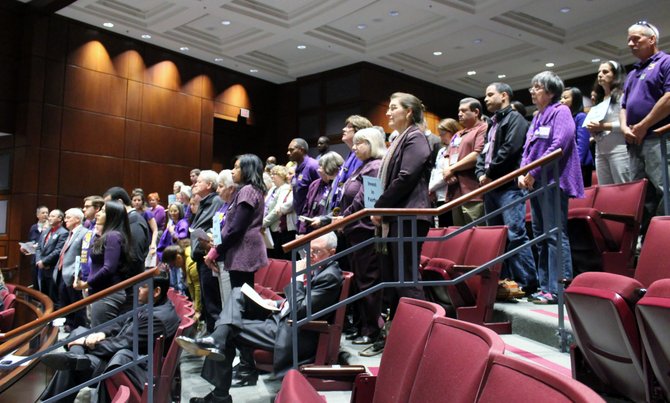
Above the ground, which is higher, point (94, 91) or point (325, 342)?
point (94, 91)

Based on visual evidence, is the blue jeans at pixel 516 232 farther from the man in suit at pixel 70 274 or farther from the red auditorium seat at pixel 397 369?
the man in suit at pixel 70 274

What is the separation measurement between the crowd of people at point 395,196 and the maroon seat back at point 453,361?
145cm

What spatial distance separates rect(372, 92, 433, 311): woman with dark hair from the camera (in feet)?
9.29

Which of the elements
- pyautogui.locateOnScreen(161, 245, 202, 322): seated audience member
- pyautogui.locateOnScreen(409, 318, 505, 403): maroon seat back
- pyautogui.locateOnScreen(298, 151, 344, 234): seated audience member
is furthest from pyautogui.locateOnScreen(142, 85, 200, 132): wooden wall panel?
pyautogui.locateOnScreen(409, 318, 505, 403): maroon seat back

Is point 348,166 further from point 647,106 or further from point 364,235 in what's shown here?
point 647,106

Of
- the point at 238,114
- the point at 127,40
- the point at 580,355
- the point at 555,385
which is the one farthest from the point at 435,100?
the point at 555,385

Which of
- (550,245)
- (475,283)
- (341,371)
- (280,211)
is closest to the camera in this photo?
(341,371)

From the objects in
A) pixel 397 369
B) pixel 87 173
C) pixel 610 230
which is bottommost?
pixel 397 369

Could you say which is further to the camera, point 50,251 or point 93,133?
point 93,133

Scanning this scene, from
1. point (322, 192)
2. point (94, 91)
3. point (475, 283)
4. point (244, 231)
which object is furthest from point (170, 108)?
point (475, 283)

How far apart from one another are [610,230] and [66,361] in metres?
2.90

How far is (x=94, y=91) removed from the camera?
328 inches

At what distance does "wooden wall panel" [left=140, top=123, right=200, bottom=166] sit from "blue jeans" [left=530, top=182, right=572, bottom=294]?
278 inches

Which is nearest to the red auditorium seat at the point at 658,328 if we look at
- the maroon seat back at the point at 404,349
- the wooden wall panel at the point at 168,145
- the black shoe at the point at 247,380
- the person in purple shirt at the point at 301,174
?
the maroon seat back at the point at 404,349
